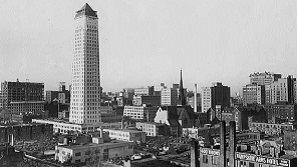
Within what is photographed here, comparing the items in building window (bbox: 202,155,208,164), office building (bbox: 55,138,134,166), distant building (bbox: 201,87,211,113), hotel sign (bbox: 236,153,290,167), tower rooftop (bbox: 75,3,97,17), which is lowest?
office building (bbox: 55,138,134,166)

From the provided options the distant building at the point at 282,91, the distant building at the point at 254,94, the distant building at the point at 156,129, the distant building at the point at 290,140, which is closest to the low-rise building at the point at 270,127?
the distant building at the point at 290,140

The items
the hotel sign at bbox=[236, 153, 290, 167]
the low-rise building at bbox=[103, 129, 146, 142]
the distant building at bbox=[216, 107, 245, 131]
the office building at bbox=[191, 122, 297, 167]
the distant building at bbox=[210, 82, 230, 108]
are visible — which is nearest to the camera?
the hotel sign at bbox=[236, 153, 290, 167]

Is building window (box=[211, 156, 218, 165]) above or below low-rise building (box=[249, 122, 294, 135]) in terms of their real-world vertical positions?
above

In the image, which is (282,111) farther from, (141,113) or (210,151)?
(210,151)

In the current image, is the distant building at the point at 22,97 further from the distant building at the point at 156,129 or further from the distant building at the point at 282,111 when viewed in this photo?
the distant building at the point at 282,111

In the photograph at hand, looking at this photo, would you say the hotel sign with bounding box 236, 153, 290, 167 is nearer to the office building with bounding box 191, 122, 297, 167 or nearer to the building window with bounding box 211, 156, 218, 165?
the office building with bounding box 191, 122, 297, 167

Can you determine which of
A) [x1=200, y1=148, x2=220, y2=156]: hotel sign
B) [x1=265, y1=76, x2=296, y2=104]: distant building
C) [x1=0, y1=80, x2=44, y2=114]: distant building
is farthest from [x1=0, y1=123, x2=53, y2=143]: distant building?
[x1=265, y1=76, x2=296, y2=104]: distant building

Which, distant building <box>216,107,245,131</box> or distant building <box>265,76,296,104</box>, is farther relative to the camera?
distant building <box>265,76,296,104</box>

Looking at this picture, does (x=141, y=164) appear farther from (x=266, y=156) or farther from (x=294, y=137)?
(x=294, y=137)
